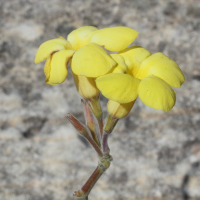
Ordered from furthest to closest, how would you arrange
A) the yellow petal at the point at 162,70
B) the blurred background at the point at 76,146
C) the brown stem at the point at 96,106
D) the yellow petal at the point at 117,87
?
the blurred background at the point at 76,146 → the brown stem at the point at 96,106 → the yellow petal at the point at 162,70 → the yellow petal at the point at 117,87

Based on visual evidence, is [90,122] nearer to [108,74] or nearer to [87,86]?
[87,86]

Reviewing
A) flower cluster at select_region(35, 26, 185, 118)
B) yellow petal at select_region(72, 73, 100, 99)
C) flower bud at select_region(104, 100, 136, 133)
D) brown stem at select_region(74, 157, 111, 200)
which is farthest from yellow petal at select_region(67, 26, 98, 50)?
brown stem at select_region(74, 157, 111, 200)

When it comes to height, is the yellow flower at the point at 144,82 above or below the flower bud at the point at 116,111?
above

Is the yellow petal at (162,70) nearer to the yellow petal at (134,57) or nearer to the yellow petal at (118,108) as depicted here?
the yellow petal at (134,57)

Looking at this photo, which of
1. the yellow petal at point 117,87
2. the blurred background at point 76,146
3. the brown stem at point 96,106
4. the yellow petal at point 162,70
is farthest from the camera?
the blurred background at point 76,146

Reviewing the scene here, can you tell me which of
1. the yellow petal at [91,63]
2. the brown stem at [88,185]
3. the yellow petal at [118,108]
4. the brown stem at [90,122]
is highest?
the yellow petal at [91,63]

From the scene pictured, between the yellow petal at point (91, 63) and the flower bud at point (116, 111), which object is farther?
the flower bud at point (116, 111)

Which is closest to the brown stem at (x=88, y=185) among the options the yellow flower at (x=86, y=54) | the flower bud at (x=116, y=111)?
the flower bud at (x=116, y=111)
